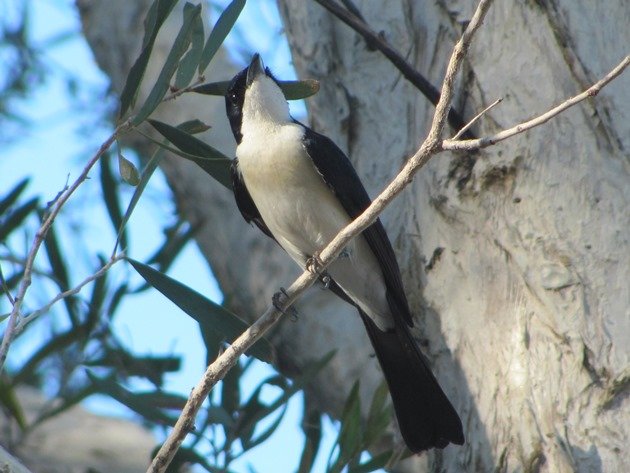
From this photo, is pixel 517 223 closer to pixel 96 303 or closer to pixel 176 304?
pixel 176 304

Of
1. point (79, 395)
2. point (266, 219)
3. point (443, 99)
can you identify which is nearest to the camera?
point (443, 99)

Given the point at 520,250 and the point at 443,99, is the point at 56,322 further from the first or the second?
the point at 443,99

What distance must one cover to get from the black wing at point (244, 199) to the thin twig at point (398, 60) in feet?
2.04

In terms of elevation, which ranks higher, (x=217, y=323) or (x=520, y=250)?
(x=520, y=250)

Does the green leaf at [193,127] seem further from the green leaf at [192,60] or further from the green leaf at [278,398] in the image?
the green leaf at [278,398]

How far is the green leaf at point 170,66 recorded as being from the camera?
8.98 feet

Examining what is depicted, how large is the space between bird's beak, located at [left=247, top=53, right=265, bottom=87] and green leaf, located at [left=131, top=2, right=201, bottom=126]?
0.87m

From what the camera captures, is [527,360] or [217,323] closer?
[527,360]

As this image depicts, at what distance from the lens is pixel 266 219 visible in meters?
3.36

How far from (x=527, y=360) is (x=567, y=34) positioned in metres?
0.93

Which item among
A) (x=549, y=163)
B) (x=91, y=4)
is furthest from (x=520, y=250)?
(x=91, y=4)

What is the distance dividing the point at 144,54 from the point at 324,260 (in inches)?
35.9

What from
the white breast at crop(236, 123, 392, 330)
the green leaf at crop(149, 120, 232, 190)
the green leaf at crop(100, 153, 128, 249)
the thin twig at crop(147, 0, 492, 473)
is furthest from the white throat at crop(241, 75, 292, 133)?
the thin twig at crop(147, 0, 492, 473)

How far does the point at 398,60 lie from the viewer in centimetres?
295
